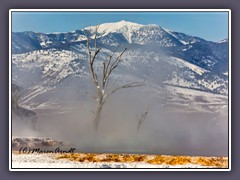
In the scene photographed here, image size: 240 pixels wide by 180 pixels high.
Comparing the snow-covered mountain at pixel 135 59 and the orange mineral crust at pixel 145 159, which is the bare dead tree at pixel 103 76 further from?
the orange mineral crust at pixel 145 159

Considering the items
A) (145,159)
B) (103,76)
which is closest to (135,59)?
(103,76)

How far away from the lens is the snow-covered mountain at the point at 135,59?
4387mm

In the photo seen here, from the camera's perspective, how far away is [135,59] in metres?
4.46

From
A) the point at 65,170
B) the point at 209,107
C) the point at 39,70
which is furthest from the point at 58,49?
the point at 209,107

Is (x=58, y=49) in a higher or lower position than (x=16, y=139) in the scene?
higher

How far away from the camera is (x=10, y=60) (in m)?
4.35

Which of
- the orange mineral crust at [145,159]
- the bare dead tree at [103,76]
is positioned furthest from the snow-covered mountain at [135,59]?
the orange mineral crust at [145,159]

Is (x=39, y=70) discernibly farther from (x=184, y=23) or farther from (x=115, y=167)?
(x=184, y=23)

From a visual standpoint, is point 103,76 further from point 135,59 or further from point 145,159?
point 145,159

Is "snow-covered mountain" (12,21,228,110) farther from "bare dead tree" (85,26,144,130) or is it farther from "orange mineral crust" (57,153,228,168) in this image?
"orange mineral crust" (57,153,228,168)

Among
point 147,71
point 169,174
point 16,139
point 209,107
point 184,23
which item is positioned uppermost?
point 184,23

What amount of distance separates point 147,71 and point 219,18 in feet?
2.70
